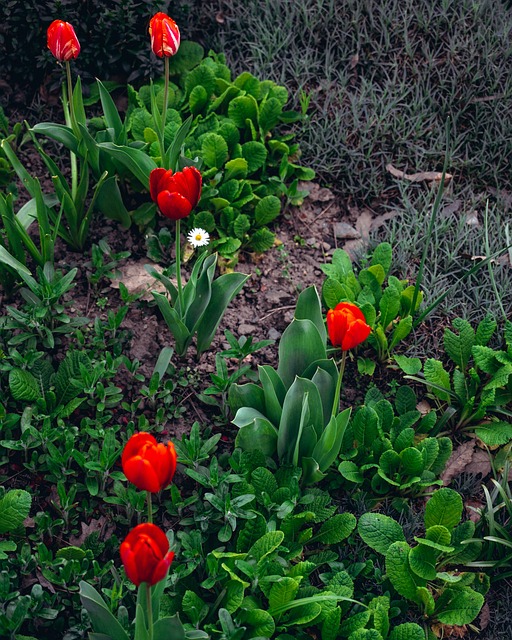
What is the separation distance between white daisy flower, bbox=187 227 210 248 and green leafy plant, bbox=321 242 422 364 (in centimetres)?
46

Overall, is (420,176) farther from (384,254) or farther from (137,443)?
(137,443)

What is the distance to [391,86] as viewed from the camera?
10.5ft

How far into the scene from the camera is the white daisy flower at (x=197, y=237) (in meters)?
2.57

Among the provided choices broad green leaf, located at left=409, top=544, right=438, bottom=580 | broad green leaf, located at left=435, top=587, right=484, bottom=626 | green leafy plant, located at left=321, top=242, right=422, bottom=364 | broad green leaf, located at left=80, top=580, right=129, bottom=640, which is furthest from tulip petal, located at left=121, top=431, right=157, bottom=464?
green leafy plant, located at left=321, top=242, right=422, bottom=364

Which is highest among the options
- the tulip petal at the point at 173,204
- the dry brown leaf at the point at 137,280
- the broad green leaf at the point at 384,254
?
the tulip petal at the point at 173,204

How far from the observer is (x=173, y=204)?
6.18 feet

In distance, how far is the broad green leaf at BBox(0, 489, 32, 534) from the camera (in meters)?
1.97

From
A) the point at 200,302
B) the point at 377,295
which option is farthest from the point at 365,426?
the point at 200,302

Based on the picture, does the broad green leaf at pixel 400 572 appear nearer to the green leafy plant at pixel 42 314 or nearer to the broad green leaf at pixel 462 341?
the broad green leaf at pixel 462 341

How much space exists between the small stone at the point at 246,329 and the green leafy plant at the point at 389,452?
508mm

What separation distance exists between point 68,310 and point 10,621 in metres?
1.10

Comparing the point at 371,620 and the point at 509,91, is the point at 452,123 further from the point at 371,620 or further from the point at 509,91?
the point at 371,620

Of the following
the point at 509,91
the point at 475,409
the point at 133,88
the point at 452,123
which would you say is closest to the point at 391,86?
the point at 452,123

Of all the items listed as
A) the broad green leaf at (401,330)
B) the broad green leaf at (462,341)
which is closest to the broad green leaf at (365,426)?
the broad green leaf at (401,330)
